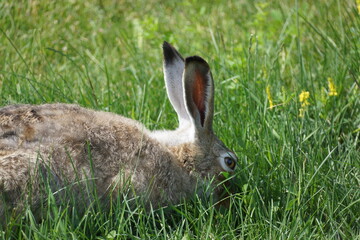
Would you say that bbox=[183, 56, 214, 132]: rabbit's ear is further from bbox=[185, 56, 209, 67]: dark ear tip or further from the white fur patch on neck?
the white fur patch on neck

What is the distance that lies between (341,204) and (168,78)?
1.53m

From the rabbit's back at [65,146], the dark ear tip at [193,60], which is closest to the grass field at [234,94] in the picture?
the rabbit's back at [65,146]

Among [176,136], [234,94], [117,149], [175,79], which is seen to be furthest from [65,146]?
[234,94]

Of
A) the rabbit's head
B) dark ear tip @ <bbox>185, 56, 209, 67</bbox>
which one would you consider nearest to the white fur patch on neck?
the rabbit's head

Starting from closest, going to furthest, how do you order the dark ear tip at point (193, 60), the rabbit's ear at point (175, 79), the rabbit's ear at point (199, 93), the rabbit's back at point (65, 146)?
the rabbit's back at point (65, 146)
the dark ear tip at point (193, 60)
the rabbit's ear at point (199, 93)
the rabbit's ear at point (175, 79)

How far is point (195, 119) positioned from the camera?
209 inches

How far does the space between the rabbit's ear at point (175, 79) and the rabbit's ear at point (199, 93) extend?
220 mm

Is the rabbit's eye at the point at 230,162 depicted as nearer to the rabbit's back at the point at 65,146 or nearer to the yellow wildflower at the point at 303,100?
the rabbit's back at the point at 65,146

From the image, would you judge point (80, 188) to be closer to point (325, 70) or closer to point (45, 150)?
point (45, 150)

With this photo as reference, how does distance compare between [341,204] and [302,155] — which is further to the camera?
[302,155]

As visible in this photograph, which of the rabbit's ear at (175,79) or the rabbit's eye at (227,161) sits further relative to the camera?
the rabbit's ear at (175,79)

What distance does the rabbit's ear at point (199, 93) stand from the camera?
204 inches

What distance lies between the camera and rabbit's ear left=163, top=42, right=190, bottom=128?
5535 millimetres

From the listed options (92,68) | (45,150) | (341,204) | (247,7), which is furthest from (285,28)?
(45,150)
